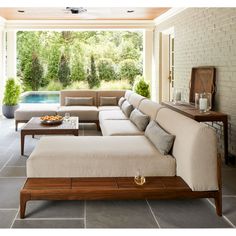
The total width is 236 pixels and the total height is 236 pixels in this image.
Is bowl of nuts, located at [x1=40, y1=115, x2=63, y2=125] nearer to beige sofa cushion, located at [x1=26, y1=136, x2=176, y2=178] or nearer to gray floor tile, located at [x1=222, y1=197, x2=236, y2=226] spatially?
beige sofa cushion, located at [x1=26, y1=136, x2=176, y2=178]

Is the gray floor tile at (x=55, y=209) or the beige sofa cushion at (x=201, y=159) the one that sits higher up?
the beige sofa cushion at (x=201, y=159)

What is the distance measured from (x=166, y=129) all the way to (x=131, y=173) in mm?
799

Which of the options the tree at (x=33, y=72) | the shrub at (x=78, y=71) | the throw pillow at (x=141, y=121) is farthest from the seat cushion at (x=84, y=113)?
the tree at (x=33, y=72)

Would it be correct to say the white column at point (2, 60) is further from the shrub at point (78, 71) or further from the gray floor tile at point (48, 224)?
the gray floor tile at point (48, 224)

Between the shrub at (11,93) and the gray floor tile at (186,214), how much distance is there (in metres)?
6.65

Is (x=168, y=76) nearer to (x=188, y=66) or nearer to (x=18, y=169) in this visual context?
(x=188, y=66)

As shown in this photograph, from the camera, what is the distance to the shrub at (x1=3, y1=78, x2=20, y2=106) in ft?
30.1

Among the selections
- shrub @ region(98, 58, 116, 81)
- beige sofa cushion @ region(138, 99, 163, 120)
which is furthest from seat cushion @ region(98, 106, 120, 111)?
shrub @ region(98, 58, 116, 81)

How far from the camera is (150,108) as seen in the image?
520 cm

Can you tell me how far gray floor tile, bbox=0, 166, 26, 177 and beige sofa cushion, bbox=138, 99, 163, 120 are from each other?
1.76 metres

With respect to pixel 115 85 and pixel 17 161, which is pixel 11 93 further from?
pixel 115 85

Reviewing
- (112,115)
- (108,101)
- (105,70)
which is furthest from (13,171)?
(105,70)

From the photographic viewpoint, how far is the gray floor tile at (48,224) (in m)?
2.80

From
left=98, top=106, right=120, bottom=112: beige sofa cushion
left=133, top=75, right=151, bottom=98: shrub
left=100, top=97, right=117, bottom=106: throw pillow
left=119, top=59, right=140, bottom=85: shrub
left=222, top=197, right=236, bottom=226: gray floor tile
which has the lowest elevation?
left=222, top=197, right=236, bottom=226: gray floor tile
